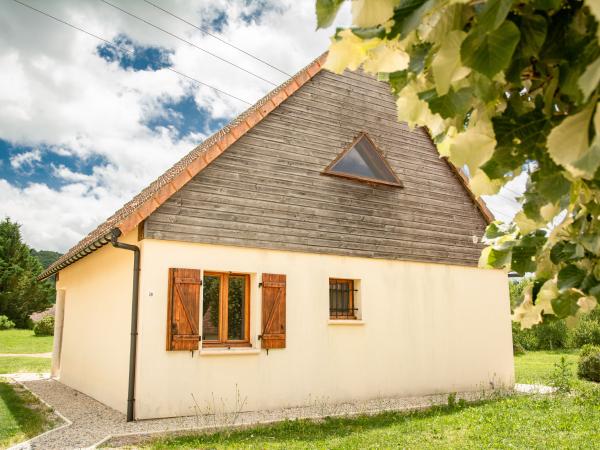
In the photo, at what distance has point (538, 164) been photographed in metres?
1.27

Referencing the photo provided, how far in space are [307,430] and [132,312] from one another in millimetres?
3287

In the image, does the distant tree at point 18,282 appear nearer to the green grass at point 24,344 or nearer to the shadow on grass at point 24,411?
the green grass at point 24,344

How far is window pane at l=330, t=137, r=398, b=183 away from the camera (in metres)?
11.5

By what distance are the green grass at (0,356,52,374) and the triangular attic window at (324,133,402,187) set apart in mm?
11914

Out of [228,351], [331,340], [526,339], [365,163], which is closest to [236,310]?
[228,351]

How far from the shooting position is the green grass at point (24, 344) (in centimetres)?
2588

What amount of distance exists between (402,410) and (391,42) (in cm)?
911

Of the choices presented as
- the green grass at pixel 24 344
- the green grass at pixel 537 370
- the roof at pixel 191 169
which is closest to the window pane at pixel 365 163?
the roof at pixel 191 169

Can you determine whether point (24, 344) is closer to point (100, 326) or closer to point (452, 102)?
point (100, 326)

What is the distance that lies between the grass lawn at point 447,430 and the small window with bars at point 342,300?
2461 millimetres

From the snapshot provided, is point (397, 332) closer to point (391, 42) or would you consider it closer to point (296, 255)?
point (296, 255)

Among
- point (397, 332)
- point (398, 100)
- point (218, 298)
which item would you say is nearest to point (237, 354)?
point (218, 298)

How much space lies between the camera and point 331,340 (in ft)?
34.4

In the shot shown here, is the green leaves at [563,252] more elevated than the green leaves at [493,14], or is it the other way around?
the green leaves at [493,14]
